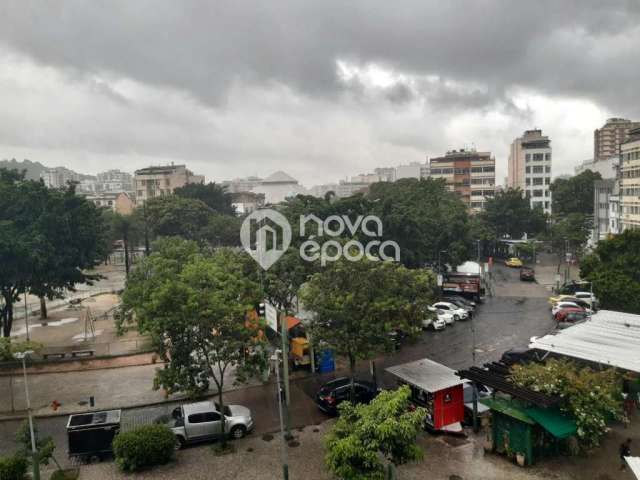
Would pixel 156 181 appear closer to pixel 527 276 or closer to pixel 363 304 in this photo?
pixel 527 276

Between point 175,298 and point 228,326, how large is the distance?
6.02 ft

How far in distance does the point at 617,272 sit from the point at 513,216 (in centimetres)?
3473

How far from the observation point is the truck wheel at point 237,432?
54.6ft

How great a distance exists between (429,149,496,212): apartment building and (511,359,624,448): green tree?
73.1 metres

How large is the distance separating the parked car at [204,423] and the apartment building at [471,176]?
74664mm

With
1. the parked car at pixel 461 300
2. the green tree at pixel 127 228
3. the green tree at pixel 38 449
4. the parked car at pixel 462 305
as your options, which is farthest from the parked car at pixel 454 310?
the green tree at pixel 127 228

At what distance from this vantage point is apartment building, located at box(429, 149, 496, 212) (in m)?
86.0

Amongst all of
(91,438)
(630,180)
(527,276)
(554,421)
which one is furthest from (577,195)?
(91,438)

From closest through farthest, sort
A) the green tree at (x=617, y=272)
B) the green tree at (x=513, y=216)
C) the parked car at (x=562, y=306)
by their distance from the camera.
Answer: the green tree at (x=617, y=272) < the parked car at (x=562, y=306) < the green tree at (x=513, y=216)

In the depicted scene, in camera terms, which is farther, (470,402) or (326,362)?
(326,362)

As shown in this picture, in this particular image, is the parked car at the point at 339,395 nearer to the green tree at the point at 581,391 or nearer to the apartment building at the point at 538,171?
the green tree at the point at 581,391

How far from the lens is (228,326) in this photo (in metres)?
15.8

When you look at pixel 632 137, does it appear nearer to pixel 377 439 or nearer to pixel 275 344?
pixel 275 344

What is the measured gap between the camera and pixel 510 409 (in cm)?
1479
